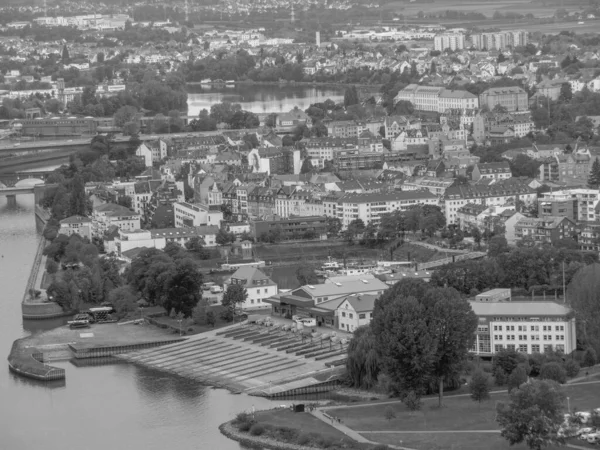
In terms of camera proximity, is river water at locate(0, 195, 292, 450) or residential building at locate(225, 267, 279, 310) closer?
river water at locate(0, 195, 292, 450)

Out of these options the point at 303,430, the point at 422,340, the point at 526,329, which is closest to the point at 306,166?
the point at 526,329

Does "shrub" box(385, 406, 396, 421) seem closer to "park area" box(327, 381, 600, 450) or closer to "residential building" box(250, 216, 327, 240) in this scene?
"park area" box(327, 381, 600, 450)

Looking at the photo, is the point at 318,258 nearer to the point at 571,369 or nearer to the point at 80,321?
the point at 80,321

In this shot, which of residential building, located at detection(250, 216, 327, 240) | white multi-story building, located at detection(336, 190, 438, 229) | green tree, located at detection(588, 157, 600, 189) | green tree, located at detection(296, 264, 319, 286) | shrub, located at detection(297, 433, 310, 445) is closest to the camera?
shrub, located at detection(297, 433, 310, 445)

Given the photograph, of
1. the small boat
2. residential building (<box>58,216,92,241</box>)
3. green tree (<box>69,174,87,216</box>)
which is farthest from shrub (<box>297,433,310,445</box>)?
green tree (<box>69,174,87,216</box>)

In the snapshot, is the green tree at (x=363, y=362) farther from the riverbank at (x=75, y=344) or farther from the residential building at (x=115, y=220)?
the residential building at (x=115, y=220)

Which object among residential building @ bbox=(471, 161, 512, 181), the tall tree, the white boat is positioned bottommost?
the white boat

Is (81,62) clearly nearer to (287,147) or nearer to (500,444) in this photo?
(287,147)
